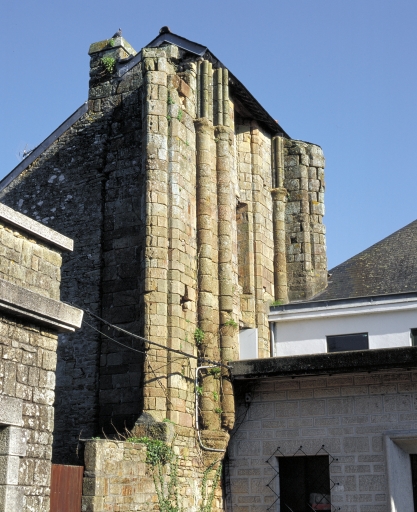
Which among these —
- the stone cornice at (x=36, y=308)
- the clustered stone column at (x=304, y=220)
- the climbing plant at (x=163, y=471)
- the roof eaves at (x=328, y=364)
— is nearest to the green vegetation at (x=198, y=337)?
the roof eaves at (x=328, y=364)

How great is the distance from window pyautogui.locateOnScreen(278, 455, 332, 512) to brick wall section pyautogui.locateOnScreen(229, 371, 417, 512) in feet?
0.63

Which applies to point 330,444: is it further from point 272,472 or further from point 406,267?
point 406,267

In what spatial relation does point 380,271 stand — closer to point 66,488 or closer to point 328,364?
point 328,364

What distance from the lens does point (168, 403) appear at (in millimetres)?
12484

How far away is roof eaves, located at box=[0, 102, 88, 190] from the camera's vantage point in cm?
1599

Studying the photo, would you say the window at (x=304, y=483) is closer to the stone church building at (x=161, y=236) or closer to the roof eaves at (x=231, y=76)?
the stone church building at (x=161, y=236)

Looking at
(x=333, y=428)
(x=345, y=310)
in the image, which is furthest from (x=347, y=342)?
(x=333, y=428)

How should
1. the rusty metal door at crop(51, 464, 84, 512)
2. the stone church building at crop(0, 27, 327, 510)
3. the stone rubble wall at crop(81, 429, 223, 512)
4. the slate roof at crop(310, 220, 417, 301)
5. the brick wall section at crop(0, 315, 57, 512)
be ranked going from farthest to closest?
the slate roof at crop(310, 220, 417, 301) < the stone church building at crop(0, 27, 327, 510) < the stone rubble wall at crop(81, 429, 223, 512) < the rusty metal door at crop(51, 464, 84, 512) < the brick wall section at crop(0, 315, 57, 512)

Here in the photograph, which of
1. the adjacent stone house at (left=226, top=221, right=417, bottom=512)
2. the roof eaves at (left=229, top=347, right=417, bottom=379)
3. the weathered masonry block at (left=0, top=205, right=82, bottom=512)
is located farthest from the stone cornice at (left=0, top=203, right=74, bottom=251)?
the adjacent stone house at (left=226, top=221, right=417, bottom=512)

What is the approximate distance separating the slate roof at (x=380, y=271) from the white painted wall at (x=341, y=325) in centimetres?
54

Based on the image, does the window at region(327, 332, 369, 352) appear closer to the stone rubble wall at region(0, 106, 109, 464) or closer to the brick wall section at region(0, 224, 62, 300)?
the stone rubble wall at region(0, 106, 109, 464)

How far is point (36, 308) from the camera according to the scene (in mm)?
8164

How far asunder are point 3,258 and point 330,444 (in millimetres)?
7012

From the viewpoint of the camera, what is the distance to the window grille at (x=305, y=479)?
13.0m
